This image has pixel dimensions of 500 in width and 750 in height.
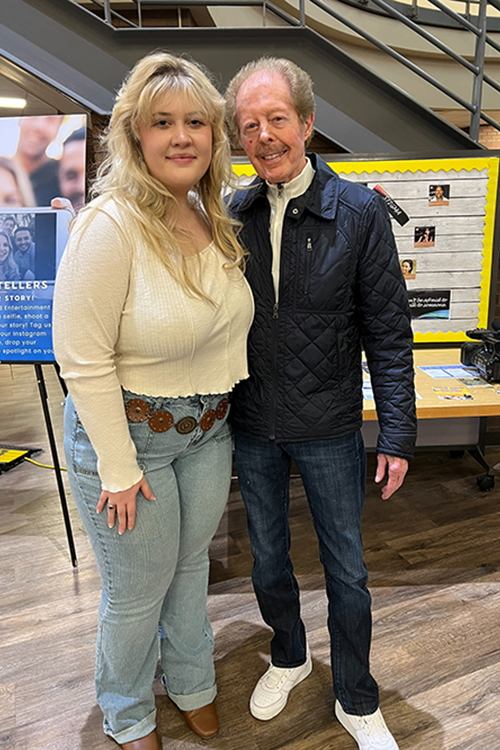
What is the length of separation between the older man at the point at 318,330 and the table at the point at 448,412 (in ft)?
1.92

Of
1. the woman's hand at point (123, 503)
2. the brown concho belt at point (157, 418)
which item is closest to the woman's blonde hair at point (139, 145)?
the brown concho belt at point (157, 418)

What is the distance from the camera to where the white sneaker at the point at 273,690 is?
5.09 feet

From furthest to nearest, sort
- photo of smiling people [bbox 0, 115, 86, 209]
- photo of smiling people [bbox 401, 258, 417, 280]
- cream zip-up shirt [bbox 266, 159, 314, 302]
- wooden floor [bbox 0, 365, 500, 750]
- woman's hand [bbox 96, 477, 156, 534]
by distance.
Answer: photo of smiling people [bbox 401, 258, 417, 280]
photo of smiling people [bbox 0, 115, 86, 209]
wooden floor [bbox 0, 365, 500, 750]
cream zip-up shirt [bbox 266, 159, 314, 302]
woman's hand [bbox 96, 477, 156, 534]

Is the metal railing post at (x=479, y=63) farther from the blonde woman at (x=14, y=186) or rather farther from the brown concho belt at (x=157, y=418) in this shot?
the brown concho belt at (x=157, y=418)

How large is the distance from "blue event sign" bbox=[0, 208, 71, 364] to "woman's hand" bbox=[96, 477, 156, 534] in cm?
116

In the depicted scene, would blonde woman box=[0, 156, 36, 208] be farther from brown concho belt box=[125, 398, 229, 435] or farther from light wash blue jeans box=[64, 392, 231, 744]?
brown concho belt box=[125, 398, 229, 435]

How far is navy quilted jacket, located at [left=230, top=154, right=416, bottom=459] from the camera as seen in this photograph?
4.06ft

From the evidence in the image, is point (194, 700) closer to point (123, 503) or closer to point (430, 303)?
point (123, 503)

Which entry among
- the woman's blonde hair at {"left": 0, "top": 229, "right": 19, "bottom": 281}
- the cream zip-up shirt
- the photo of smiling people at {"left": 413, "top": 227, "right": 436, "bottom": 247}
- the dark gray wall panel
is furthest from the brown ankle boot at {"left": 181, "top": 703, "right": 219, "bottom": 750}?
the dark gray wall panel

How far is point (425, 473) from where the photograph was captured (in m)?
3.13

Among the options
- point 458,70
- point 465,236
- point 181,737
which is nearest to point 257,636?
point 181,737

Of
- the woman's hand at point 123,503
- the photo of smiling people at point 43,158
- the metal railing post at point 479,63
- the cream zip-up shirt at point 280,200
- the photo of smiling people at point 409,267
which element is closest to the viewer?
the woman's hand at point 123,503

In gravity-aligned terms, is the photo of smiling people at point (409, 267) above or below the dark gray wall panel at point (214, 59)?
below

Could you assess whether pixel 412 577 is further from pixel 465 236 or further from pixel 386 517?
pixel 465 236
